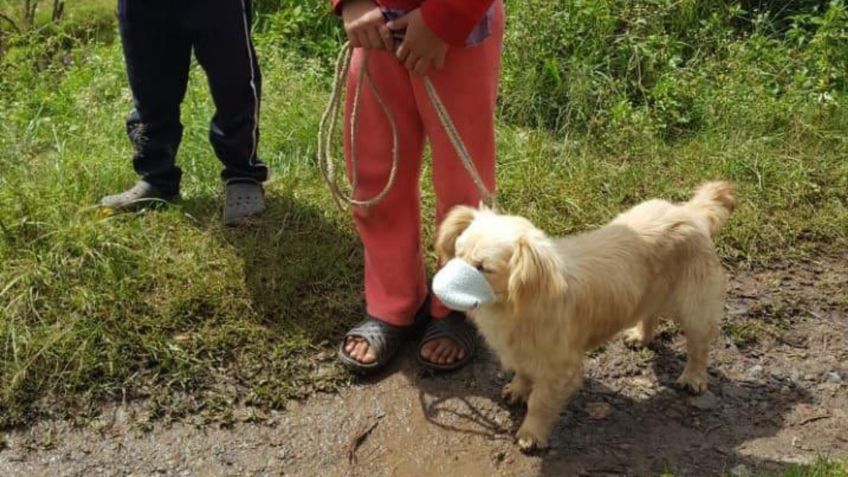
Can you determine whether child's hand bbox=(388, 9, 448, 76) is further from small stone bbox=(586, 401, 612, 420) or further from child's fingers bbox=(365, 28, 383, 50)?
small stone bbox=(586, 401, 612, 420)

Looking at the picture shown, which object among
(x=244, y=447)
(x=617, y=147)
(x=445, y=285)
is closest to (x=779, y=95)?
(x=617, y=147)

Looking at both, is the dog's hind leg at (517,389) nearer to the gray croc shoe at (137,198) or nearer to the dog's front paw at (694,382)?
the dog's front paw at (694,382)

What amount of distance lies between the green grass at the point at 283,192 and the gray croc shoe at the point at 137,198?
8cm

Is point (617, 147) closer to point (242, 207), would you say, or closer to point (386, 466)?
point (242, 207)

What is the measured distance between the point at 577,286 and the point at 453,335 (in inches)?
28.1

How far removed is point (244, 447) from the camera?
9.48ft

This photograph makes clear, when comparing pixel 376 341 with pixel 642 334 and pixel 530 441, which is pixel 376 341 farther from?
pixel 642 334

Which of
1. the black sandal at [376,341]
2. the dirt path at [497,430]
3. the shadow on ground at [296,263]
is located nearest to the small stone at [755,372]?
the dirt path at [497,430]

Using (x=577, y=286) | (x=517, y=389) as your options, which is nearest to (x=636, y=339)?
(x=517, y=389)

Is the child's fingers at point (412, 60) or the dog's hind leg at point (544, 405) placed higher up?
the child's fingers at point (412, 60)

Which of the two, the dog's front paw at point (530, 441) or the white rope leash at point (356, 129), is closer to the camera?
the white rope leash at point (356, 129)

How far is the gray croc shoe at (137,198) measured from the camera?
12.3 ft

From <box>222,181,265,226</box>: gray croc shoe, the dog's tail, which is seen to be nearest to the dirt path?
the dog's tail

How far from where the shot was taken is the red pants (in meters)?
2.72
